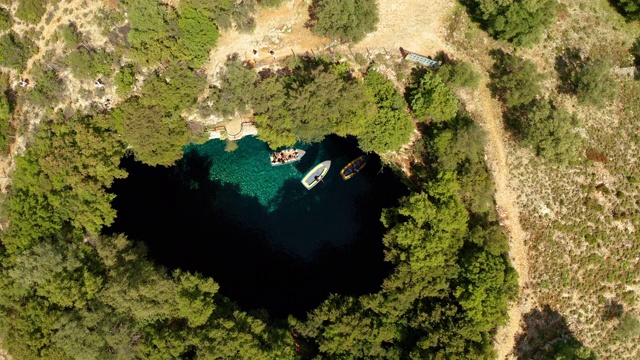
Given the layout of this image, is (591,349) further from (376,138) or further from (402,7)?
(402,7)

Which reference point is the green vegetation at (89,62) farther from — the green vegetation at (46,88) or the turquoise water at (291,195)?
the turquoise water at (291,195)

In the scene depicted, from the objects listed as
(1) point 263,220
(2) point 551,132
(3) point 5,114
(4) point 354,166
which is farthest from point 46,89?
(2) point 551,132

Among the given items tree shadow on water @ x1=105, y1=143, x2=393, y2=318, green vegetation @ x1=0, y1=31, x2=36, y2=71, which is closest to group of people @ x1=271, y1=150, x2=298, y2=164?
tree shadow on water @ x1=105, y1=143, x2=393, y2=318

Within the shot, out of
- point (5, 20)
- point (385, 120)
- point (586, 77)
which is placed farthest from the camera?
point (5, 20)

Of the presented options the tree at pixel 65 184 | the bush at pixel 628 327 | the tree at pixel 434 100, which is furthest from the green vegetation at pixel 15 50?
the bush at pixel 628 327

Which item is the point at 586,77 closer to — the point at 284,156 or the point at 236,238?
the point at 284,156

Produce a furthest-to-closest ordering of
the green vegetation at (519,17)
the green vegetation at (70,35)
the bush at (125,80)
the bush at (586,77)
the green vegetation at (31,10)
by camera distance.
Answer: the green vegetation at (31,10), the green vegetation at (70,35), the bush at (125,80), the bush at (586,77), the green vegetation at (519,17)

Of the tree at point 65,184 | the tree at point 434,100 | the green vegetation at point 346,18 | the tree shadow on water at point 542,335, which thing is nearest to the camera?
the green vegetation at point 346,18
